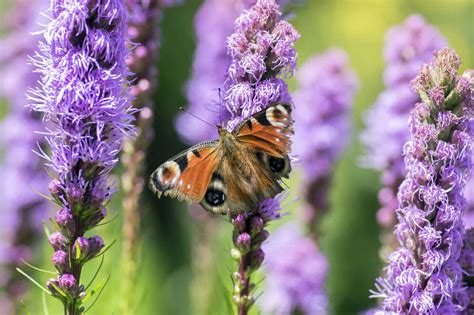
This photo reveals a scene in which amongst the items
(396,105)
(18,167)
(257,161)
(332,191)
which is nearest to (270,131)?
(257,161)

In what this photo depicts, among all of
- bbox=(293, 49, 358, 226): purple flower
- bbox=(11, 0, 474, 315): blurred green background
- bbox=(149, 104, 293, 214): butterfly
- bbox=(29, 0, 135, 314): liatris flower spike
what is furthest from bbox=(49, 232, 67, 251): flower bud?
bbox=(293, 49, 358, 226): purple flower

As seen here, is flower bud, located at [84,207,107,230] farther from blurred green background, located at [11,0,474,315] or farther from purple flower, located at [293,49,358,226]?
purple flower, located at [293,49,358,226]

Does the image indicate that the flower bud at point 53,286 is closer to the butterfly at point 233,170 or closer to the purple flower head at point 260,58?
the butterfly at point 233,170

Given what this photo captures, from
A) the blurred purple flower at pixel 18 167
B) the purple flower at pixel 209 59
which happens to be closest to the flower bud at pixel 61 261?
the blurred purple flower at pixel 18 167

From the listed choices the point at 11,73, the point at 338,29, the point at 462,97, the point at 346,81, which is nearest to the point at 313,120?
the point at 346,81

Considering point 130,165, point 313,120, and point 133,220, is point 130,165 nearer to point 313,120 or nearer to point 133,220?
point 133,220

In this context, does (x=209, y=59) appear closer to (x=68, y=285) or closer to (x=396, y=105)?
(x=396, y=105)
